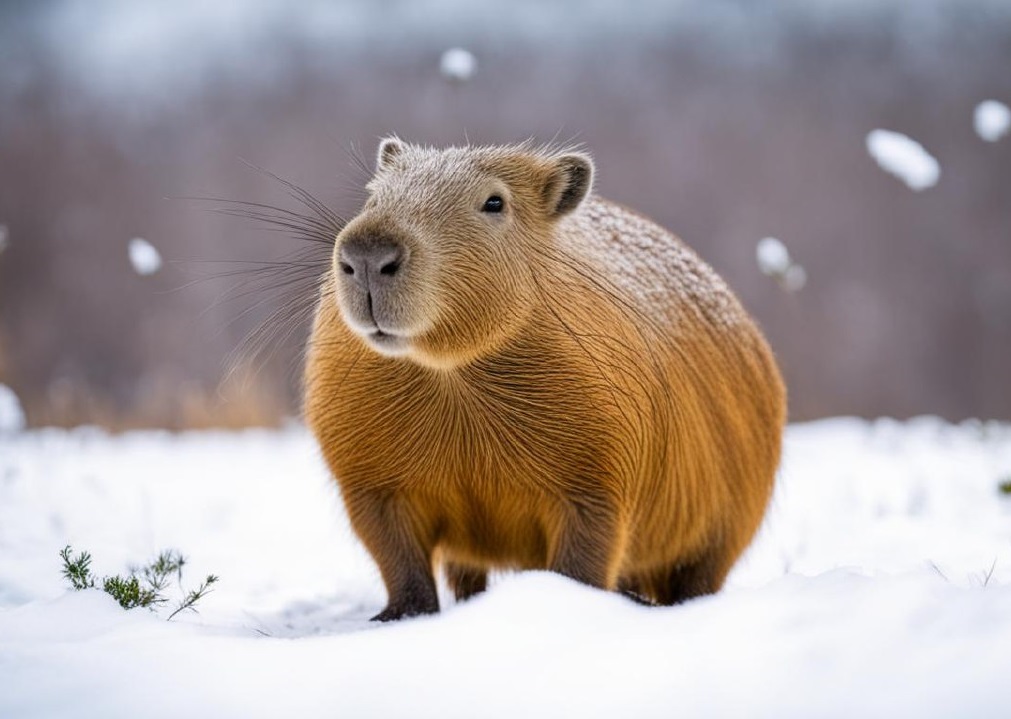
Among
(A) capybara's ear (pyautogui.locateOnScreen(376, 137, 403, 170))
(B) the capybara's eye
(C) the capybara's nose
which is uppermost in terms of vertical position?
(A) capybara's ear (pyautogui.locateOnScreen(376, 137, 403, 170))

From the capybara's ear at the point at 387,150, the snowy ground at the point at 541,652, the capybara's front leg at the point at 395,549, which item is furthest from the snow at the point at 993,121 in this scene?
the capybara's front leg at the point at 395,549

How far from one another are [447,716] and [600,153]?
8.12m

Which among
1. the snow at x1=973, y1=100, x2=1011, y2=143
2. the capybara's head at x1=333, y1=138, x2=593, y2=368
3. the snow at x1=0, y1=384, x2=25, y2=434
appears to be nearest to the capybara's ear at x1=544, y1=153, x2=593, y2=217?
the capybara's head at x1=333, y1=138, x2=593, y2=368

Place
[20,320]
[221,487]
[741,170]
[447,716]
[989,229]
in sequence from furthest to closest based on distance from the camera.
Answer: [741,170], [989,229], [20,320], [221,487], [447,716]

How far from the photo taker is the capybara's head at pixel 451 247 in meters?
2.59

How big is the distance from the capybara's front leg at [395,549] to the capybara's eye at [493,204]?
952mm

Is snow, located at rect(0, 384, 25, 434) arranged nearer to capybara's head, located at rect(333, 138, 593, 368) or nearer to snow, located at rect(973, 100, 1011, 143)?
capybara's head, located at rect(333, 138, 593, 368)

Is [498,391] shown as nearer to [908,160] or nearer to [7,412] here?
[908,160]

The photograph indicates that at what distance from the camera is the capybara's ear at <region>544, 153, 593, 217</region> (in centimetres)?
318

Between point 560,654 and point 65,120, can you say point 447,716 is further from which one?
point 65,120

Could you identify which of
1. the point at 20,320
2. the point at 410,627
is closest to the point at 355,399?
the point at 410,627

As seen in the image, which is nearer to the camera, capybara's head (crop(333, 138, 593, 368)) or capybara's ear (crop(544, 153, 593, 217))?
capybara's head (crop(333, 138, 593, 368))

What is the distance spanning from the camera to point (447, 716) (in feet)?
6.09

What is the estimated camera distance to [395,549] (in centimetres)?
312
